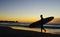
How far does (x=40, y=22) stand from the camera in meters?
15.7

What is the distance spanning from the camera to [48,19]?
15664mm

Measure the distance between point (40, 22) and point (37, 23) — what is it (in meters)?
0.36

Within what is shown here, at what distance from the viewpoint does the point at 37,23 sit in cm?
1549

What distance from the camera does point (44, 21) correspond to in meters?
15.8

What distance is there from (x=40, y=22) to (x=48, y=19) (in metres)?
0.77

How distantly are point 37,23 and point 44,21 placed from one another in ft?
2.41

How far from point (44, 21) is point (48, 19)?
1.36 feet

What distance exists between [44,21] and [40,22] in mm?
388
